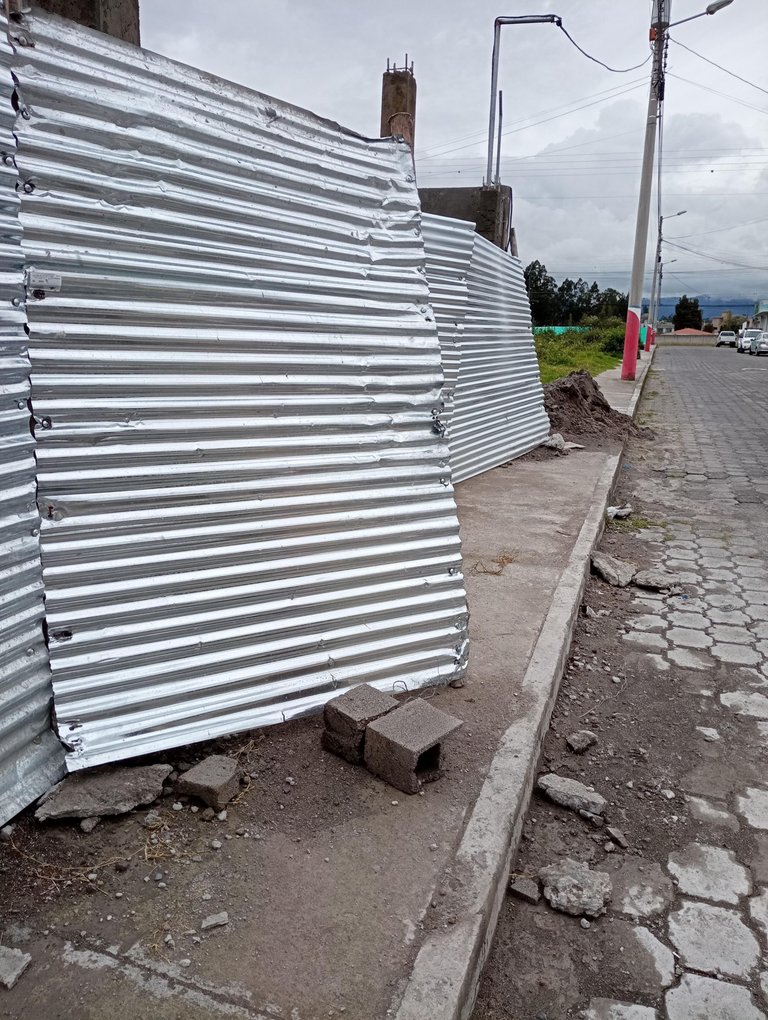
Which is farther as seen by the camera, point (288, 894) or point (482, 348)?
point (482, 348)

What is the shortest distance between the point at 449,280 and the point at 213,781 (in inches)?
200

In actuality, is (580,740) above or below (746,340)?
below

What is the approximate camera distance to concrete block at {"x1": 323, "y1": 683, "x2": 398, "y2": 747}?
244 cm

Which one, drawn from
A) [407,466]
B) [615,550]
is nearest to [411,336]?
[407,466]

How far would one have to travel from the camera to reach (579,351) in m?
31.0

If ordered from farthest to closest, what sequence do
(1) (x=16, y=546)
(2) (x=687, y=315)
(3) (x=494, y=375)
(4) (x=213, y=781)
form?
(2) (x=687, y=315)
(3) (x=494, y=375)
(4) (x=213, y=781)
(1) (x=16, y=546)

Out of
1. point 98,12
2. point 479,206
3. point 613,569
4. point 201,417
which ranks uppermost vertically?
point 479,206

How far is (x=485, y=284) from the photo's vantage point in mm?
7387

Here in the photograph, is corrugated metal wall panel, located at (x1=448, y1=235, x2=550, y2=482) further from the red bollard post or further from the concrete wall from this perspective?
the red bollard post

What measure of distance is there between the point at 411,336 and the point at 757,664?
2.69 m

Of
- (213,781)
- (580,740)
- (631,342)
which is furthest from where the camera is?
(631,342)

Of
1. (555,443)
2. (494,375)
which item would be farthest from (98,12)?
(555,443)

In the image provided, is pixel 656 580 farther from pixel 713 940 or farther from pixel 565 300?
pixel 565 300

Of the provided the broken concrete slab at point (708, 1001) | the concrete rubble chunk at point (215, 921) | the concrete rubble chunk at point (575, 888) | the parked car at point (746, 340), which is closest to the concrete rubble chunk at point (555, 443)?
the concrete rubble chunk at point (575, 888)
